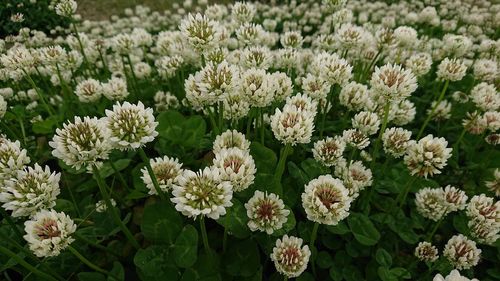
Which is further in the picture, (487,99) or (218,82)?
(487,99)

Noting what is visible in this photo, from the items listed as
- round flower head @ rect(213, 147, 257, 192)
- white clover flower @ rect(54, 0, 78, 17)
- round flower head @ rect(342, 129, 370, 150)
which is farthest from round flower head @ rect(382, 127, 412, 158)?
white clover flower @ rect(54, 0, 78, 17)

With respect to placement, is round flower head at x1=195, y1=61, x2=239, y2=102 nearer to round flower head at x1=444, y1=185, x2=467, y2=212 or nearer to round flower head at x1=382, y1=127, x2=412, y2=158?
round flower head at x1=382, y1=127, x2=412, y2=158

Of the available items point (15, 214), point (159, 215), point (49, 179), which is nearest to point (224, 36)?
point (159, 215)

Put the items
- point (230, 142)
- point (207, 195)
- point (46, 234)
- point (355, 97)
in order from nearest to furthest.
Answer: point (207, 195), point (46, 234), point (230, 142), point (355, 97)

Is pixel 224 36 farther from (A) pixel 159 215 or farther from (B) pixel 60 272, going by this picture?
(B) pixel 60 272

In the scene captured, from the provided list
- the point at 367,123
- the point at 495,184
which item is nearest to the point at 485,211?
the point at 495,184

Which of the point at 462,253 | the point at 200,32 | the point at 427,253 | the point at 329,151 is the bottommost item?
the point at 427,253

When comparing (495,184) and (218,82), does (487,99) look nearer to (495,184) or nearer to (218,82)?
(495,184)

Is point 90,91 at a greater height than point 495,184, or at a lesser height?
greater
